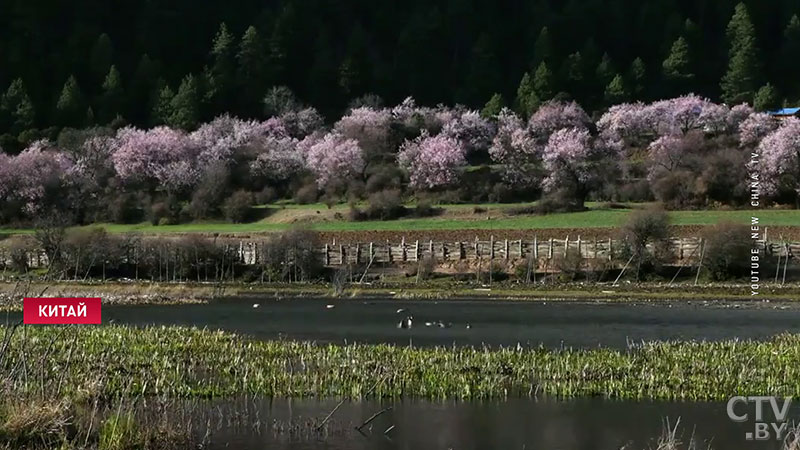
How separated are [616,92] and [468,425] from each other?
338ft

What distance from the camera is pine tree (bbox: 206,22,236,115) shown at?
12262 cm

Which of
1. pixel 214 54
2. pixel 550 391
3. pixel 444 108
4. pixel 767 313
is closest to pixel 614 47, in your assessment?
pixel 444 108

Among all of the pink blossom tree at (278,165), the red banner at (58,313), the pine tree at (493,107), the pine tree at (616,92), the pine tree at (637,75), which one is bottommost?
the red banner at (58,313)

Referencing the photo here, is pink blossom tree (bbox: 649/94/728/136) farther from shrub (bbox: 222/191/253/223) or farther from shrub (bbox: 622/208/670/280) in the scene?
shrub (bbox: 622/208/670/280)

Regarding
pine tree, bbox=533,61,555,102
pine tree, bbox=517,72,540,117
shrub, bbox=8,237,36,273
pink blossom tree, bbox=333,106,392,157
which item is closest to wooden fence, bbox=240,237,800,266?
shrub, bbox=8,237,36,273

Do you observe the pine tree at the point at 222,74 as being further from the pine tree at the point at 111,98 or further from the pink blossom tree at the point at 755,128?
the pink blossom tree at the point at 755,128

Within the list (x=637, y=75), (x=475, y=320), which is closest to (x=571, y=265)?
(x=475, y=320)

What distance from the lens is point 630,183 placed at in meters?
92.2

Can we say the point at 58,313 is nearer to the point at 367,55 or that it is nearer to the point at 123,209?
the point at 123,209

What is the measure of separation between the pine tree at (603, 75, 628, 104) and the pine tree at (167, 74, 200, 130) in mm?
46869

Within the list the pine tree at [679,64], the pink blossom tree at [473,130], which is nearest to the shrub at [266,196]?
the pink blossom tree at [473,130]

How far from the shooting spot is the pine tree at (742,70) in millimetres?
120119

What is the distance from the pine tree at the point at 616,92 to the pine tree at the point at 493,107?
40.0ft

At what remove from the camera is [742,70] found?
399 feet
